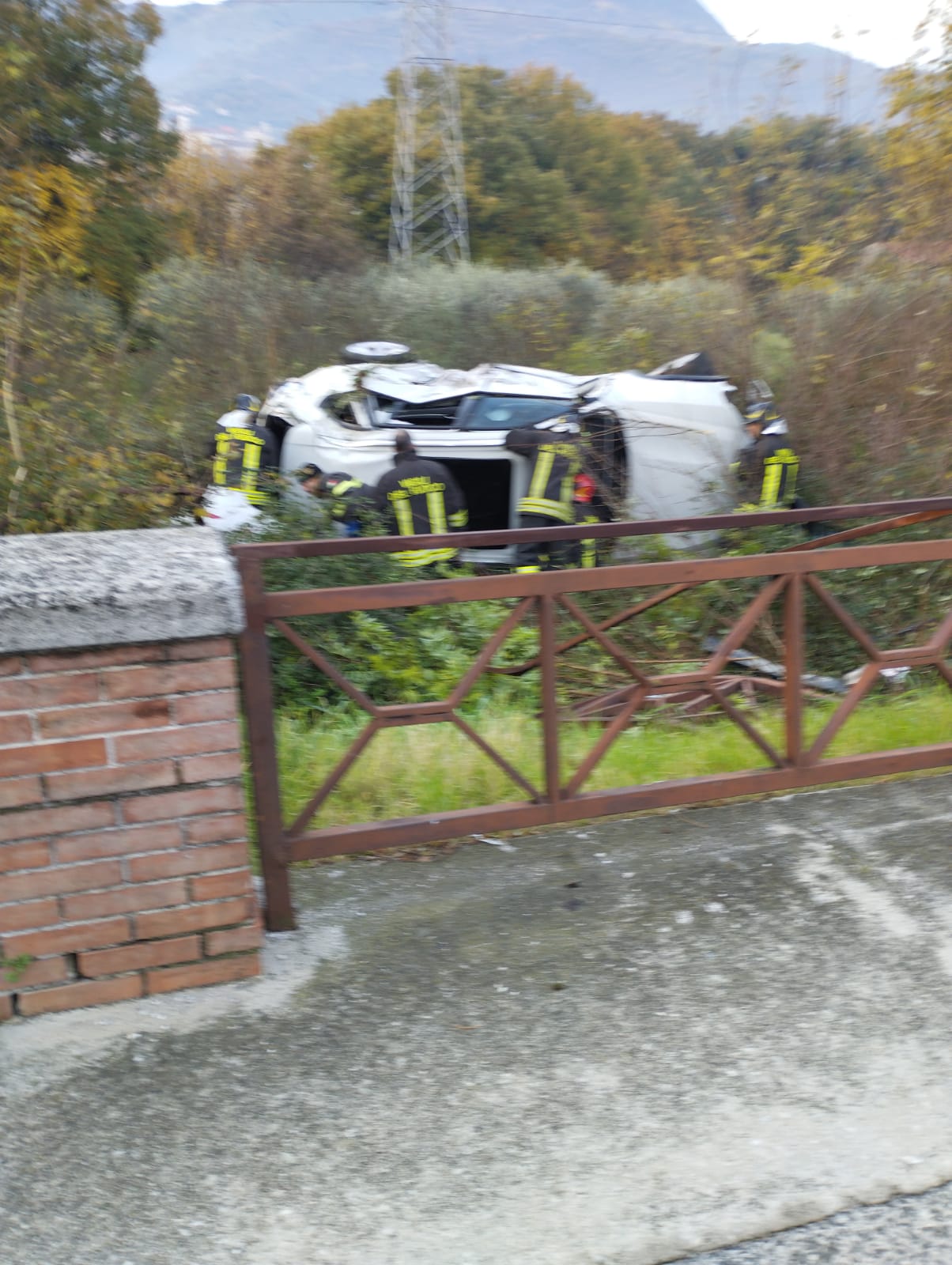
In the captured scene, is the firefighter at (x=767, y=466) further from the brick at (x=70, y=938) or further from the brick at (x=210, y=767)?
the brick at (x=70, y=938)

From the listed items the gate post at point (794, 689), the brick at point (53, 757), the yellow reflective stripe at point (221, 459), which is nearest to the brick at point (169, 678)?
the brick at point (53, 757)

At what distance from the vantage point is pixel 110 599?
2.35 metres

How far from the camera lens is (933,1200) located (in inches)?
76.5

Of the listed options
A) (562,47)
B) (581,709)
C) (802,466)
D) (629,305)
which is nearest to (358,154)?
(629,305)

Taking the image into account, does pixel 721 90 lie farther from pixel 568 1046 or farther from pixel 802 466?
pixel 568 1046

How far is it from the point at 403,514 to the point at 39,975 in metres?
5.59

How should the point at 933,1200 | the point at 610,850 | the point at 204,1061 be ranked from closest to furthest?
the point at 933,1200 < the point at 204,1061 < the point at 610,850

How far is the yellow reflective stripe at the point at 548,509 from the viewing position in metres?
7.75

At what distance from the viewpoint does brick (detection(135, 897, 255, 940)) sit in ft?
8.36

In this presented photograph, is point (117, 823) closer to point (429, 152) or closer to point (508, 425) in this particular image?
point (508, 425)

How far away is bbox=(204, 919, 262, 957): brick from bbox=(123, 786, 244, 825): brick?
1.02ft

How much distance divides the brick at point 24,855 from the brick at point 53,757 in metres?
0.17

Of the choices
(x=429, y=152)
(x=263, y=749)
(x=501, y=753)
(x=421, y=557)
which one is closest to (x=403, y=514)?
(x=421, y=557)

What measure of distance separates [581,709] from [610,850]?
5.57 ft
